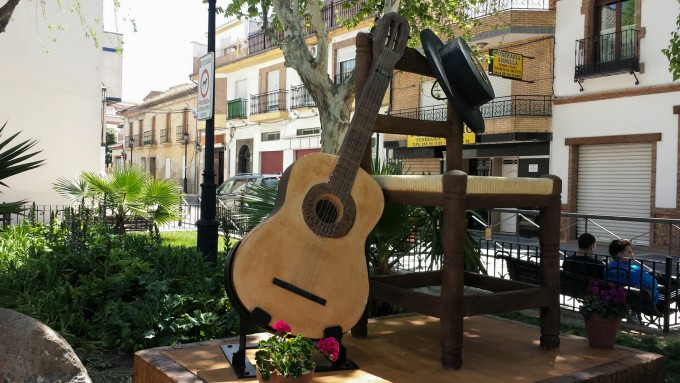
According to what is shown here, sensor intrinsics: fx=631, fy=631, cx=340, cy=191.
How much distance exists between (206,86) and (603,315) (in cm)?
549

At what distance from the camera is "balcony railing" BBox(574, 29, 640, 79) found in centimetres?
1702

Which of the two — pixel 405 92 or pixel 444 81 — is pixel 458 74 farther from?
pixel 405 92

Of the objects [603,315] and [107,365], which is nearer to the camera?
[603,315]

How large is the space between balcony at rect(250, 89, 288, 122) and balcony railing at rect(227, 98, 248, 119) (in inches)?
26.8

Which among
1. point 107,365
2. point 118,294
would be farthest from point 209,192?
point 107,365

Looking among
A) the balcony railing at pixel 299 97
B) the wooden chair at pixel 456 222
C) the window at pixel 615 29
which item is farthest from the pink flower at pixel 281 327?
the balcony railing at pixel 299 97

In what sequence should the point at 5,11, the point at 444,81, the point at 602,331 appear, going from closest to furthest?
1. the point at 444,81
2. the point at 602,331
3. the point at 5,11

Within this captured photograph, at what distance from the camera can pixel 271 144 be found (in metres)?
32.0

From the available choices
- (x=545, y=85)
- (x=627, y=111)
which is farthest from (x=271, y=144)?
(x=627, y=111)

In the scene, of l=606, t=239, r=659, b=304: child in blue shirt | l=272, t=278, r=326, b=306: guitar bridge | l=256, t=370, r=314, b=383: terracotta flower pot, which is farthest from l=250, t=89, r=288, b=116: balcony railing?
l=256, t=370, r=314, b=383: terracotta flower pot

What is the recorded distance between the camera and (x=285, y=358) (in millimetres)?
2352

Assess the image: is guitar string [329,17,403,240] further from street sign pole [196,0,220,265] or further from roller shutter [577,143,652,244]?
roller shutter [577,143,652,244]

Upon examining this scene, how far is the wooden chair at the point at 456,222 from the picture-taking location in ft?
9.72

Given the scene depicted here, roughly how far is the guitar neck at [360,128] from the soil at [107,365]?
2184 mm
